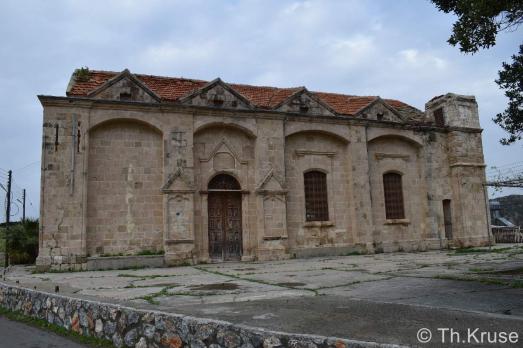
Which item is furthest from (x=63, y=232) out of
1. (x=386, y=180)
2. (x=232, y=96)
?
(x=386, y=180)

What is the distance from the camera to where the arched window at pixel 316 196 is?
58.7ft

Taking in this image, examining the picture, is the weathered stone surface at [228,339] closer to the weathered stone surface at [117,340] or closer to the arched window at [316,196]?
the weathered stone surface at [117,340]

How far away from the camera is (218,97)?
54.6 ft

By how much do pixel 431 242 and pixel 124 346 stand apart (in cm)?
1732

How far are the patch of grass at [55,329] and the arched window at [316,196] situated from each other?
39.2 ft

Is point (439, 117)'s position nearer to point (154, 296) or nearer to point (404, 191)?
point (404, 191)

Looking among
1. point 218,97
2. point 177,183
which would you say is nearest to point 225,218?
point 177,183

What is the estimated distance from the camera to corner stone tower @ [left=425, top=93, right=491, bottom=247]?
2000cm

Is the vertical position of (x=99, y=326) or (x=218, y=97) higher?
(x=218, y=97)

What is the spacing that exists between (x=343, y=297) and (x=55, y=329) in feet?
14.8

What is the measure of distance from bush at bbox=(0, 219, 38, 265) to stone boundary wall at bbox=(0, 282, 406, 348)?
10.7 meters

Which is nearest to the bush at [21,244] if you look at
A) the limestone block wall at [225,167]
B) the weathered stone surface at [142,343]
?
the limestone block wall at [225,167]

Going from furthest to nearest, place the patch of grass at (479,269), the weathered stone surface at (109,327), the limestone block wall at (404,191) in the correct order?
the limestone block wall at (404,191) < the patch of grass at (479,269) < the weathered stone surface at (109,327)

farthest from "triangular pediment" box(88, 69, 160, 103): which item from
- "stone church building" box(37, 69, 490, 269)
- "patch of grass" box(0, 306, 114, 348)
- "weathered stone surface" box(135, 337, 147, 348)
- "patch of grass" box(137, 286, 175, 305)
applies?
"weathered stone surface" box(135, 337, 147, 348)
